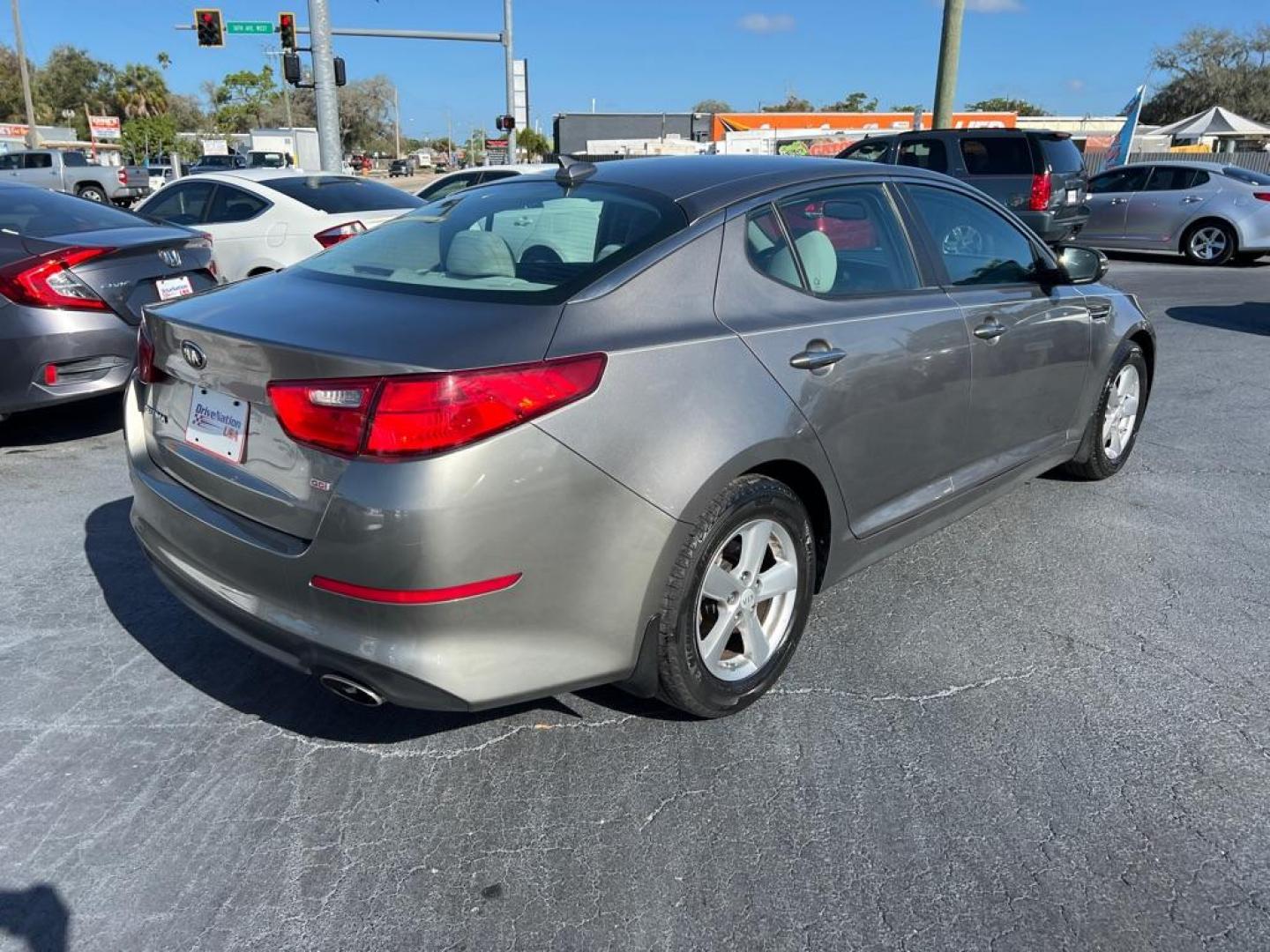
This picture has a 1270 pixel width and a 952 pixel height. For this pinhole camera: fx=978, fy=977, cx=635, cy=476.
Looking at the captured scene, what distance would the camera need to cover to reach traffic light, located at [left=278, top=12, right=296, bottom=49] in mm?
20641

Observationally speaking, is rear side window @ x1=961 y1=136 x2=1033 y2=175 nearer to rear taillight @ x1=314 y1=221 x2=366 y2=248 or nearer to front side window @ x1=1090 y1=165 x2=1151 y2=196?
front side window @ x1=1090 y1=165 x2=1151 y2=196

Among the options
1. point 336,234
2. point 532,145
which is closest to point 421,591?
point 336,234

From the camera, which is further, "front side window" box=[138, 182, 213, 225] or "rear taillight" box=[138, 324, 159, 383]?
"front side window" box=[138, 182, 213, 225]

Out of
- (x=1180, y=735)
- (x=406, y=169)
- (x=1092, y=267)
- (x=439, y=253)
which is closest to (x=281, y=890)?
(x=439, y=253)

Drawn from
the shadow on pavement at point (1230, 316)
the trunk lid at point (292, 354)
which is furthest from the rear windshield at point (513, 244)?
the shadow on pavement at point (1230, 316)

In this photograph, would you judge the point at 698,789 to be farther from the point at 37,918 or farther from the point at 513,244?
the point at 513,244

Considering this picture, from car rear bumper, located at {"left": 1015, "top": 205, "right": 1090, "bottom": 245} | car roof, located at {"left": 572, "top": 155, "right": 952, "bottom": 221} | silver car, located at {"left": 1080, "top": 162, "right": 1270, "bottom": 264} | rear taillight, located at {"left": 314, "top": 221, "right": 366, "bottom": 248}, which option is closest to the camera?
car roof, located at {"left": 572, "top": 155, "right": 952, "bottom": 221}

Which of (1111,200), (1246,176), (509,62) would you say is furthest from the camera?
(509,62)

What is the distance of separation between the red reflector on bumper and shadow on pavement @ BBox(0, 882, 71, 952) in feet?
3.02

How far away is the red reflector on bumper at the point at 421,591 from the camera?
220 cm

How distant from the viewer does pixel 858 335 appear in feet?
10.1

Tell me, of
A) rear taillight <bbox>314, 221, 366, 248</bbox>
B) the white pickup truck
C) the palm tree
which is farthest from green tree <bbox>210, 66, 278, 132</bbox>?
rear taillight <bbox>314, 221, 366, 248</bbox>

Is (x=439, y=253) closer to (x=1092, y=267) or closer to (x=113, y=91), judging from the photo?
(x=1092, y=267)

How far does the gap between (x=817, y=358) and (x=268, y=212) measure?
710 cm
